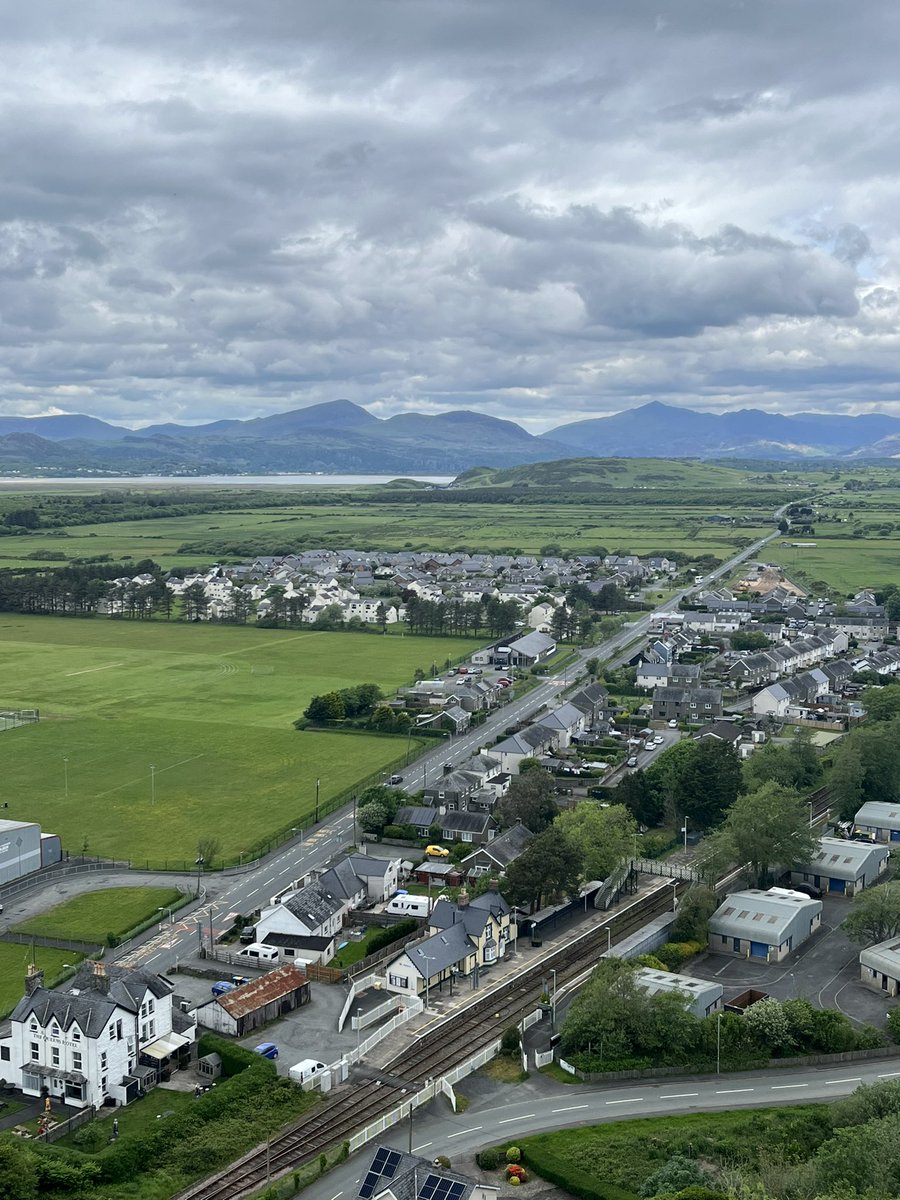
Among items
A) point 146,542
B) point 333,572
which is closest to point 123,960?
point 333,572

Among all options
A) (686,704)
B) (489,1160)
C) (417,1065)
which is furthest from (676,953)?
(686,704)

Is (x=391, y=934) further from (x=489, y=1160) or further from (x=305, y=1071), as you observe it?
(x=489, y=1160)

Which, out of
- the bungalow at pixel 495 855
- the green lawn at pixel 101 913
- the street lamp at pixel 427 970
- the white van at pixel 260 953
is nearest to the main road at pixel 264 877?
the green lawn at pixel 101 913

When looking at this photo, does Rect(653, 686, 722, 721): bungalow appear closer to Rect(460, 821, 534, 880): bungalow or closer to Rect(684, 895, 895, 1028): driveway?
Rect(460, 821, 534, 880): bungalow

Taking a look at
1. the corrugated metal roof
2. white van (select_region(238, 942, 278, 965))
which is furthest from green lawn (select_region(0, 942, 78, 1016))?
the corrugated metal roof

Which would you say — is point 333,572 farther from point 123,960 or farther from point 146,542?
point 123,960

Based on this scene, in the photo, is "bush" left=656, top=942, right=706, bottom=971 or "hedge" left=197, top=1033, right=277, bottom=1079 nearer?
"hedge" left=197, top=1033, right=277, bottom=1079

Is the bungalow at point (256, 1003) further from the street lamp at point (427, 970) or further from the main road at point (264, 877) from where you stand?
the main road at point (264, 877)
